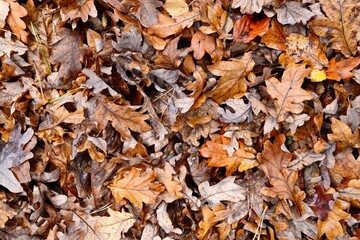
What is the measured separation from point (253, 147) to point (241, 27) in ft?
2.21

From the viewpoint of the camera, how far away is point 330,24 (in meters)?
2.23

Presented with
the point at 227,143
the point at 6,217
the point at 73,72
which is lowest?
the point at 6,217

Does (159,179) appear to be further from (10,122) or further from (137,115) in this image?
(10,122)

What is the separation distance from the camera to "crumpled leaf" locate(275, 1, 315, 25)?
87.1 inches

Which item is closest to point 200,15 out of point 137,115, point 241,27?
point 241,27

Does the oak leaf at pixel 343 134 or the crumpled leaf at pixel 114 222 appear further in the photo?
the crumpled leaf at pixel 114 222

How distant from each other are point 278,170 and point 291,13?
2.81 feet

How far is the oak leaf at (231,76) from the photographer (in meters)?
2.26

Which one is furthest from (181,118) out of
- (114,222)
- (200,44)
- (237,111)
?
(114,222)

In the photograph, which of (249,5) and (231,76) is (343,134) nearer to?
(231,76)

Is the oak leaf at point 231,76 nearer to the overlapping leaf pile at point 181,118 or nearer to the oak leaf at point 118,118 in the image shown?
the overlapping leaf pile at point 181,118

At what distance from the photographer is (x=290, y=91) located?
2197 mm

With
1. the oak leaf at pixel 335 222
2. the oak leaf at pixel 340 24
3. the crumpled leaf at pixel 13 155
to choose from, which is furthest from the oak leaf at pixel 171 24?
the oak leaf at pixel 335 222

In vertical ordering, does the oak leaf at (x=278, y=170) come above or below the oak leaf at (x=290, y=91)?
below
